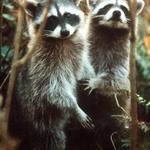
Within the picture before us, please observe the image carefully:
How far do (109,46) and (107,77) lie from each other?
368 millimetres

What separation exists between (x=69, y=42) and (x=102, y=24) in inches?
20.4

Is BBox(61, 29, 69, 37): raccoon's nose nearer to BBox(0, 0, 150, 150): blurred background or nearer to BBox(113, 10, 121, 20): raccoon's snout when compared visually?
BBox(0, 0, 150, 150): blurred background

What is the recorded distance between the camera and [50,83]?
4.68 metres

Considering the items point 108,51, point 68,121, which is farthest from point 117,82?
point 68,121

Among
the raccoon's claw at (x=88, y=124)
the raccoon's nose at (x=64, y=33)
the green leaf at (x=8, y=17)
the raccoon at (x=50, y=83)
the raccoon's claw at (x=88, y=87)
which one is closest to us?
the raccoon's nose at (x=64, y=33)

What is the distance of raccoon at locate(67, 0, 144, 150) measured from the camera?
198 inches

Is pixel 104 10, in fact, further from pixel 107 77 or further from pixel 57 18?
pixel 57 18

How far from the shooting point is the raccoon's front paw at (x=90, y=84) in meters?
4.96

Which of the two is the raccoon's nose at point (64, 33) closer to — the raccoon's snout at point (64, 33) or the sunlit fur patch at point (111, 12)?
the raccoon's snout at point (64, 33)

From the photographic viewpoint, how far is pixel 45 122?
461 cm

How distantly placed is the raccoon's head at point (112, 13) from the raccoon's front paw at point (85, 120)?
1.00 m

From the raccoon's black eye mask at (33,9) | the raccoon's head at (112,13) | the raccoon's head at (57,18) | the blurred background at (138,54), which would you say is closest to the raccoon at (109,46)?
the raccoon's head at (112,13)

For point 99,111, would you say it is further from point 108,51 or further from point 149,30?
point 149,30

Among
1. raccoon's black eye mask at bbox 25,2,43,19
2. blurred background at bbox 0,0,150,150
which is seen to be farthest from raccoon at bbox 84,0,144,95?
raccoon's black eye mask at bbox 25,2,43,19
